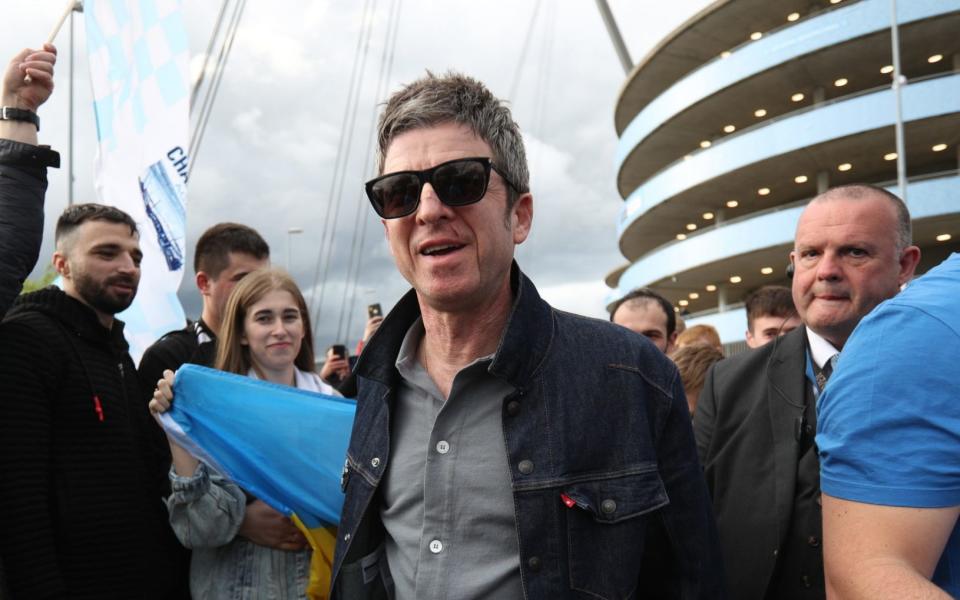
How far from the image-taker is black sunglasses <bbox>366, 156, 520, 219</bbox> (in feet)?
6.07

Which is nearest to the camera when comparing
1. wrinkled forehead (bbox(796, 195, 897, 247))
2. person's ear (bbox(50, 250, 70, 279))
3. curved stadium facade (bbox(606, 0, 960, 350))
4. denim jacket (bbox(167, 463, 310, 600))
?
wrinkled forehead (bbox(796, 195, 897, 247))

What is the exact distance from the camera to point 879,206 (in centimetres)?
259

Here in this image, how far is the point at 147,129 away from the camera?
5.55 m

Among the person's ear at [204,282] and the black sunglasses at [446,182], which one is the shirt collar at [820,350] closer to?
the black sunglasses at [446,182]

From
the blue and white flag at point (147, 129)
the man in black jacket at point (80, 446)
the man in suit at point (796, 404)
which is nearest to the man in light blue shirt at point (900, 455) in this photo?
the man in suit at point (796, 404)

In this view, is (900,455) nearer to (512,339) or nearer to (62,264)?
(512,339)

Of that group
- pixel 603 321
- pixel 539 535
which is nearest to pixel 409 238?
pixel 603 321

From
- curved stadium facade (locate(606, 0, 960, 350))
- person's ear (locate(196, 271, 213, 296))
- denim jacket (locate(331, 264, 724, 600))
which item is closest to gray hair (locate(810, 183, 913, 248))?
denim jacket (locate(331, 264, 724, 600))

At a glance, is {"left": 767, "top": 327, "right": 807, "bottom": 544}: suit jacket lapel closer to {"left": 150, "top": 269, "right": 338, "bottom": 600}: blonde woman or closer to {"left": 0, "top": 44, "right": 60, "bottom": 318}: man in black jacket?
{"left": 150, "top": 269, "right": 338, "bottom": 600}: blonde woman

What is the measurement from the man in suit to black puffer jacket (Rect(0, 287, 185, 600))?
2.18 m

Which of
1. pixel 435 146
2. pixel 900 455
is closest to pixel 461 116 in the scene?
pixel 435 146

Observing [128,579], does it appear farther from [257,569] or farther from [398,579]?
[398,579]

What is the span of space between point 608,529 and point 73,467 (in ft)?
6.88

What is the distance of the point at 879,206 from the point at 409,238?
5.54 feet
